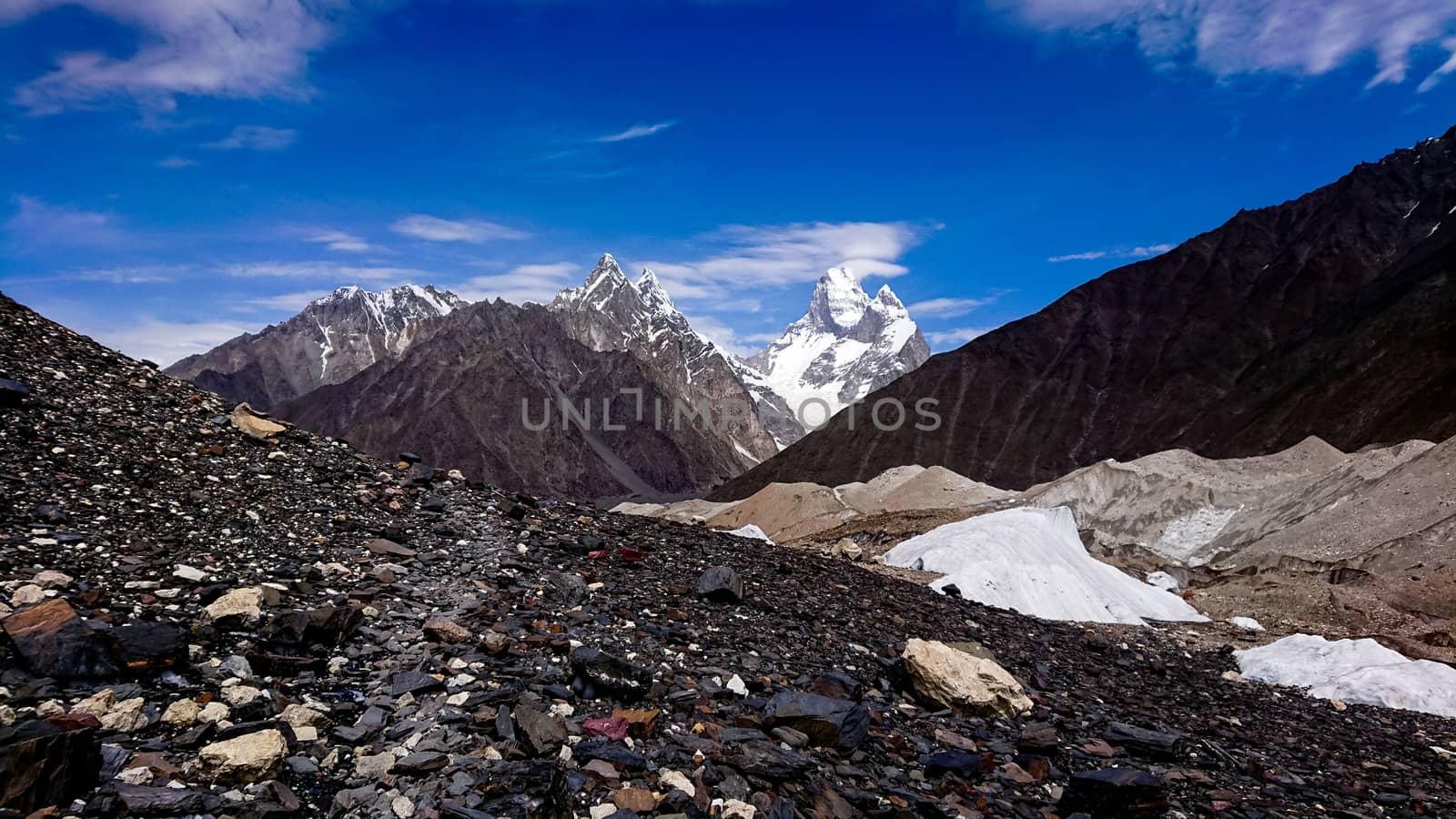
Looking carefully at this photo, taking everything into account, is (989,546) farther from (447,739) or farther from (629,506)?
(629,506)

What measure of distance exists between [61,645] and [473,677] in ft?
8.23

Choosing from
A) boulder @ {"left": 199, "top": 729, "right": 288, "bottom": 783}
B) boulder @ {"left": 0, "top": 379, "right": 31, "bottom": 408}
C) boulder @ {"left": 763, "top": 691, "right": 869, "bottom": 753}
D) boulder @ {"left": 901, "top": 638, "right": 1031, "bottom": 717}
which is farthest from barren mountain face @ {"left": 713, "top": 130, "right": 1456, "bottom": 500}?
boulder @ {"left": 0, "top": 379, "right": 31, "bottom": 408}

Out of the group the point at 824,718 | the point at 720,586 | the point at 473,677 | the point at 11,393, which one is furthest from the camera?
the point at 720,586

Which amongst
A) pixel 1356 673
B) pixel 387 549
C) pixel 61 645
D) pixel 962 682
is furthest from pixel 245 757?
pixel 1356 673

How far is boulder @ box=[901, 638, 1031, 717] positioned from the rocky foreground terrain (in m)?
0.03

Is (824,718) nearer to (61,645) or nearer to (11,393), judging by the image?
(61,645)

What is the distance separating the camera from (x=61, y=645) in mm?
4680

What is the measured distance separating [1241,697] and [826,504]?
48.5m

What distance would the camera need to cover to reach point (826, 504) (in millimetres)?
59125

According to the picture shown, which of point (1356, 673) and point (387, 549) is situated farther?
point (1356, 673)

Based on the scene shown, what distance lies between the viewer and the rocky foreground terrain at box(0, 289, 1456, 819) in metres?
4.43

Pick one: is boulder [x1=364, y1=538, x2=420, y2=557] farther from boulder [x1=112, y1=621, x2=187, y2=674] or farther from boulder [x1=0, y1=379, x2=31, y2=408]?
boulder [x1=0, y1=379, x2=31, y2=408]

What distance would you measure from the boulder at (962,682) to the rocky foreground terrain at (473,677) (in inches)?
1.1

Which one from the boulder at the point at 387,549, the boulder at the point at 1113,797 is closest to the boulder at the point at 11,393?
the boulder at the point at 387,549
